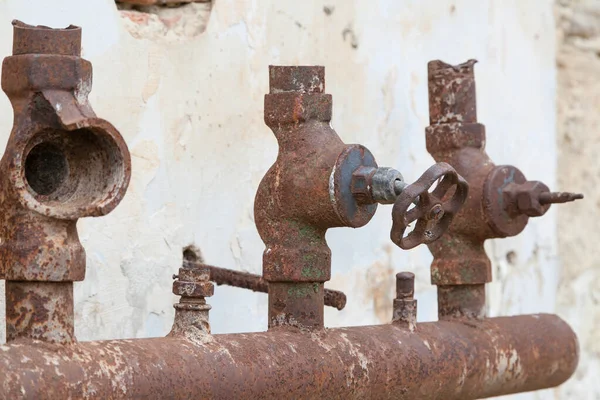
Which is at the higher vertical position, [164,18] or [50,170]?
[164,18]

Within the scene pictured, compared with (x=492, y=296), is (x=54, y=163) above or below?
above

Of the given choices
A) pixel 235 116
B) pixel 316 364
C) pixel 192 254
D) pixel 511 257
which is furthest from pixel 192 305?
pixel 511 257

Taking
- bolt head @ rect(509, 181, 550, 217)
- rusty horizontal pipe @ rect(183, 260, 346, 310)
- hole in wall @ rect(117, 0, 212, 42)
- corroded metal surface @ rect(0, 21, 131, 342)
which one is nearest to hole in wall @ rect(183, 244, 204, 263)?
rusty horizontal pipe @ rect(183, 260, 346, 310)

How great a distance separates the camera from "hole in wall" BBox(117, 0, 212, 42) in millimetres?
1808

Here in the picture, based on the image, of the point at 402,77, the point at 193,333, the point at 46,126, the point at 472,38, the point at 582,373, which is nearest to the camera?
the point at 46,126

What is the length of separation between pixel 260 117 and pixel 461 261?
0.46 m

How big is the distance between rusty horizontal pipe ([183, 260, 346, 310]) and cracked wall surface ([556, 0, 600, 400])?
1.34 metres

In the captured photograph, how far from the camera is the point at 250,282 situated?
1640mm

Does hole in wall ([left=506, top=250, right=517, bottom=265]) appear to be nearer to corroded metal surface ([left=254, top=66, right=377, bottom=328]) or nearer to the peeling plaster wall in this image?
the peeling plaster wall

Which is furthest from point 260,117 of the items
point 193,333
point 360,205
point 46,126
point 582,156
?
point 582,156

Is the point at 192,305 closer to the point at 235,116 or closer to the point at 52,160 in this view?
the point at 52,160

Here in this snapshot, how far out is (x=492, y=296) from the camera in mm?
2590

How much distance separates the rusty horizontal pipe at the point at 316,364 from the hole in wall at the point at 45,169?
0.53ft

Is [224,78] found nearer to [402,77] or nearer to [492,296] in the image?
[402,77]
